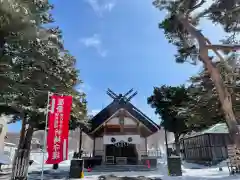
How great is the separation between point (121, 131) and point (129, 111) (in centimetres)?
220

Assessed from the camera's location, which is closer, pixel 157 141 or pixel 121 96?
pixel 121 96

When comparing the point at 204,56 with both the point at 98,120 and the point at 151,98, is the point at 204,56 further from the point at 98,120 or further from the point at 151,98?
the point at 151,98

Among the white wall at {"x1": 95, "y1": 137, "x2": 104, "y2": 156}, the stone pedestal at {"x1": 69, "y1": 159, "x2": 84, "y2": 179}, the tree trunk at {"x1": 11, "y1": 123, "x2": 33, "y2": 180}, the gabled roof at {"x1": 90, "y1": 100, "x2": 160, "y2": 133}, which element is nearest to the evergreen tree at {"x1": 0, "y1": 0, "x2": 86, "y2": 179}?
the tree trunk at {"x1": 11, "y1": 123, "x2": 33, "y2": 180}

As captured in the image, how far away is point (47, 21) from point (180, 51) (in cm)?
739

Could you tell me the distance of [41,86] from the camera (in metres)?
10.7

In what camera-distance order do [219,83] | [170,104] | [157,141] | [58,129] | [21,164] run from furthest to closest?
[157,141] < [170,104] < [21,164] < [219,83] < [58,129]

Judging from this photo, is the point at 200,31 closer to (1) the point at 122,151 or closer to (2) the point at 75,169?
(2) the point at 75,169

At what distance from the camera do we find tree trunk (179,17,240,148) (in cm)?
839

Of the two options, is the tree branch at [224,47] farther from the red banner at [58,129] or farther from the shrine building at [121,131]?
Answer: the shrine building at [121,131]

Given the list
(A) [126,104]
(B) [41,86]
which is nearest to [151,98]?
(A) [126,104]

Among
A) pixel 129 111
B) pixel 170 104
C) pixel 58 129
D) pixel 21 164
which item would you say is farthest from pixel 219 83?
pixel 170 104

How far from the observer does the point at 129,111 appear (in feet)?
64.7

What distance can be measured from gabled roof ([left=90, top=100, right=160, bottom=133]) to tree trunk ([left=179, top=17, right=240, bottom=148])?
36.7 ft

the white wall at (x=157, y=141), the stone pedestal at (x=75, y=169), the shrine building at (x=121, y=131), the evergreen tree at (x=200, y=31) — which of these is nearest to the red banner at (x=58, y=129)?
the stone pedestal at (x=75, y=169)
